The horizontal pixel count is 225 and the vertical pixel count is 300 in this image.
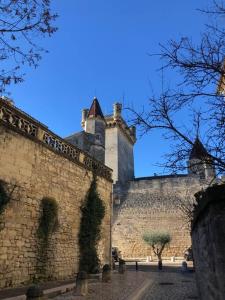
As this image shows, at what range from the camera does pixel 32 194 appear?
11.0 m

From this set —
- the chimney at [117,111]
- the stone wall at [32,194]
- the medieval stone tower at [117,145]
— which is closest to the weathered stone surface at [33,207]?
the stone wall at [32,194]

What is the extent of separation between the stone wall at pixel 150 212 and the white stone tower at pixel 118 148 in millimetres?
3916

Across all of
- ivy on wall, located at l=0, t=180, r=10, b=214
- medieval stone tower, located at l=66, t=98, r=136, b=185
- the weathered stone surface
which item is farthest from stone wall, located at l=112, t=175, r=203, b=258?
ivy on wall, located at l=0, t=180, r=10, b=214

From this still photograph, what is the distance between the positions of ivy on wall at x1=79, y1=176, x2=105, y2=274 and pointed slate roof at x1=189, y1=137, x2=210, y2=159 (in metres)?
9.02

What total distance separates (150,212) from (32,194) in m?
26.0

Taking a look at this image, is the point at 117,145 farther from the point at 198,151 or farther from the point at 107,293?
the point at 198,151

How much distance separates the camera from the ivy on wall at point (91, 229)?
551 inches

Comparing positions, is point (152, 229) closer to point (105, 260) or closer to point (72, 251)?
point (105, 260)

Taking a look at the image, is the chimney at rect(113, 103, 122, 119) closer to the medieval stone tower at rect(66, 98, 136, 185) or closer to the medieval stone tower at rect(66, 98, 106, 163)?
the medieval stone tower at rect(66, 98, 136, 185)

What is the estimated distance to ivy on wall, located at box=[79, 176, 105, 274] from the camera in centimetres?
1401

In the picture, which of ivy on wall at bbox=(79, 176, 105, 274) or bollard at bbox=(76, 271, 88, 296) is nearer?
bollard at bbox=(76, 271, 88, 296)

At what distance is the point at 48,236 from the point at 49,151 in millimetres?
3173

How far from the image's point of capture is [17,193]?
33.7ft

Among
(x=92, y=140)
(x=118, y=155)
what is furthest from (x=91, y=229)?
(x=118, y=155)
